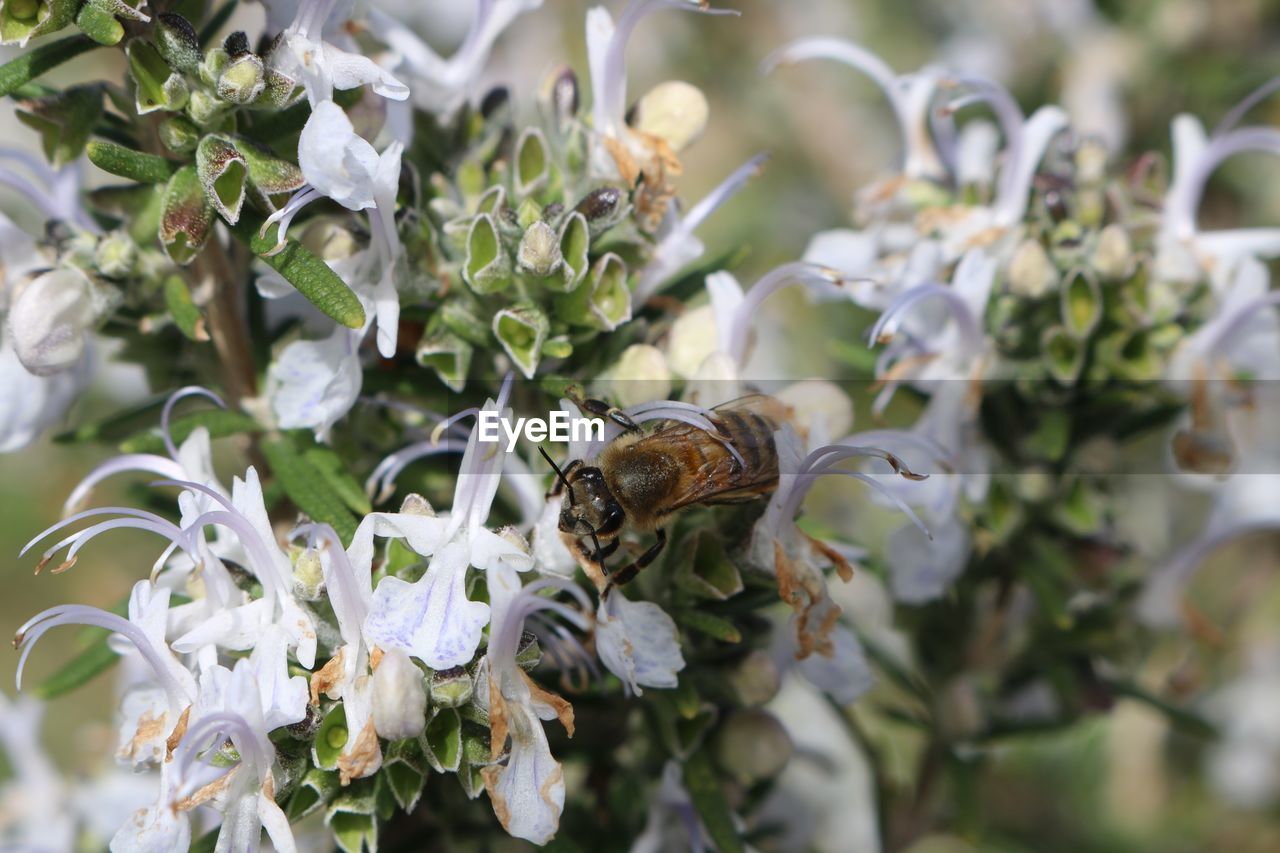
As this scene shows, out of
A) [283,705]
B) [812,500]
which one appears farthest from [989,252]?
[812,500]

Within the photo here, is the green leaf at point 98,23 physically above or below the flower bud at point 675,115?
below

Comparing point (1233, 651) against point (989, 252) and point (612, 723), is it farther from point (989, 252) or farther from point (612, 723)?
point (612, 723)

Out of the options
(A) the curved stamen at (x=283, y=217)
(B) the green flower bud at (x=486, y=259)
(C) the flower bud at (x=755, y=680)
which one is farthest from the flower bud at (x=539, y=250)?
(C) the flower bud at (x=755, y=680)

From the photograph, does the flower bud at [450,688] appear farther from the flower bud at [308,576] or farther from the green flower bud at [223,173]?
the green flower bud at [223,173]

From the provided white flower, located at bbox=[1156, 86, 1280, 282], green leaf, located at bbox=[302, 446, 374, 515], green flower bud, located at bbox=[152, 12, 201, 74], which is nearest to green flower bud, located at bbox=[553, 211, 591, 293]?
green leaf, located at bbox=[302, 446, 374, 515]

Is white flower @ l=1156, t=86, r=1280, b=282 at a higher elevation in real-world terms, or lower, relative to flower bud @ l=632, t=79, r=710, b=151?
higher

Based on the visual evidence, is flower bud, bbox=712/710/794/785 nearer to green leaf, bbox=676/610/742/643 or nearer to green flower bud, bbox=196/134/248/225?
green leaf, bbox=676/610/742/643

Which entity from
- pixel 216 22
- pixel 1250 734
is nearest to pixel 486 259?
pixel 216 22
